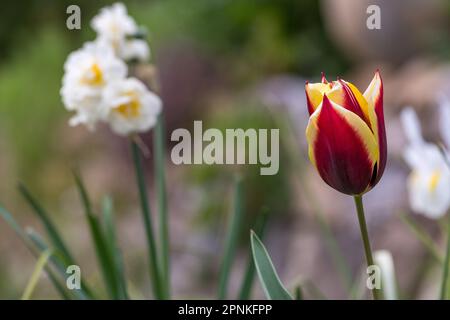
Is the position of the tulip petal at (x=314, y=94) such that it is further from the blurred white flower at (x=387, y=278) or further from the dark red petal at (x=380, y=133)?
the blurred white flower at (x=387, y=278)

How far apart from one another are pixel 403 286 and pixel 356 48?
51.2 inches

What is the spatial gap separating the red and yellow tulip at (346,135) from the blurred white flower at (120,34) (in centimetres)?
30

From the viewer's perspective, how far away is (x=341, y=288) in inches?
77.9

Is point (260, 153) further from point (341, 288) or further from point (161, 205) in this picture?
point (161, 205)

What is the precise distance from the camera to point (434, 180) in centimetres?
76

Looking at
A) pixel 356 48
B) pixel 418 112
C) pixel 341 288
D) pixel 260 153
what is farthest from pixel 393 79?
pixel 341 288

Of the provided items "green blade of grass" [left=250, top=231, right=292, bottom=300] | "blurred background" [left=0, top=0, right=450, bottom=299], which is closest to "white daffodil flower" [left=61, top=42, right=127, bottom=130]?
"green blade of grass" [left=250, top=231, right=292, bottom=300]

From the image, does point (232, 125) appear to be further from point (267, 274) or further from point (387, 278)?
point (267, 274)

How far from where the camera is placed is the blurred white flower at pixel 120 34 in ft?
2.40

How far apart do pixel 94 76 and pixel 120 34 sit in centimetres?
7

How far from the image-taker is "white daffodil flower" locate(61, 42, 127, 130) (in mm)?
670

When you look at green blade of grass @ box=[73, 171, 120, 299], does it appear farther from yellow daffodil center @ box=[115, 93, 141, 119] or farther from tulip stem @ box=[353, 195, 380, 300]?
tulip stem @ box=[353, 195, 380, 300]

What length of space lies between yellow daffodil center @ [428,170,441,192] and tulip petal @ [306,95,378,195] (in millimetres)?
294

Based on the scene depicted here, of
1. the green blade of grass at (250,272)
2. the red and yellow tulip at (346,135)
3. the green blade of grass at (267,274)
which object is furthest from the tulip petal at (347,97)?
the green blade of grass at (250,272)
